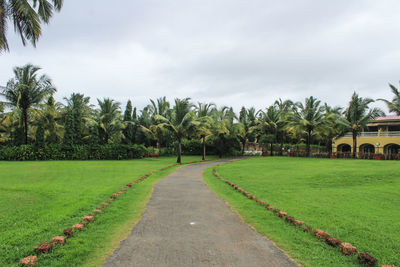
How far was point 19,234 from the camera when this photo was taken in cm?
449

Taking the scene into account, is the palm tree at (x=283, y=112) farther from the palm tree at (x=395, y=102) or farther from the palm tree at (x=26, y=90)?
the palm tree at (x=26, y=90)

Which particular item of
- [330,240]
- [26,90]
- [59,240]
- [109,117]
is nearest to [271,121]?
[109,117]

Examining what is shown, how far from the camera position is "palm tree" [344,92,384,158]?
29.5m

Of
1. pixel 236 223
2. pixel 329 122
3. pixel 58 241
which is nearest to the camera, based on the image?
pixel 58 241

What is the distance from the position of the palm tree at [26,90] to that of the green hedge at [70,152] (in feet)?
5.88

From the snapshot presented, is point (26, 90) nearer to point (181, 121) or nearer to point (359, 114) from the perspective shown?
point (181, 121)

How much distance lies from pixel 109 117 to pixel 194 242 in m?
30.1

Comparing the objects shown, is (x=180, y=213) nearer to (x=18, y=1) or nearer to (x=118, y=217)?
(x=118, y=217)

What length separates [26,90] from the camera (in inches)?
963

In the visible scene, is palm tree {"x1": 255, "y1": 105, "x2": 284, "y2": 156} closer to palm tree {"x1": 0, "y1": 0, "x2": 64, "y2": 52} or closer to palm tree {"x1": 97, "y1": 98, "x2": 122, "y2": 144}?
palm tree {"x1": 97, "y1": 98, "x2": 122, "y2": 144}

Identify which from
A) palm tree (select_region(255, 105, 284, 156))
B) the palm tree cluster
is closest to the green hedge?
the palm tree cluster

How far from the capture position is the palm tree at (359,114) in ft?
96.8

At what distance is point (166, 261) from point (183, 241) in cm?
80

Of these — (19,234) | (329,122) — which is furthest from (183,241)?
(329,122)
